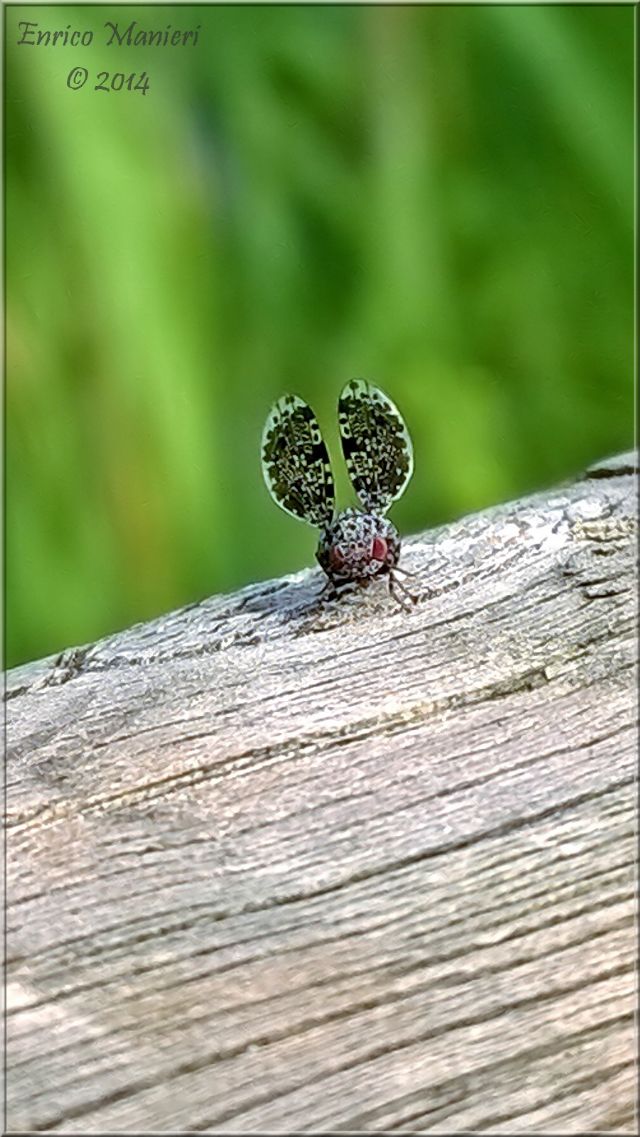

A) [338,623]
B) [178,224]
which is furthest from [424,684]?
[178,224]

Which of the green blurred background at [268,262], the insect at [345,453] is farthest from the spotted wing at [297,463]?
the green blurred background at [268,262]

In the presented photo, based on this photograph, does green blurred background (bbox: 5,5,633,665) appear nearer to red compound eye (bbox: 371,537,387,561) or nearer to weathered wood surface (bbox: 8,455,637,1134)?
red compound eye (bbox: 371,537,387,561)

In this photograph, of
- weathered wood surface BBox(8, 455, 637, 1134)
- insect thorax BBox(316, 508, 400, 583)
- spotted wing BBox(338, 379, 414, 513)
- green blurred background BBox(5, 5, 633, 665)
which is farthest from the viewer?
green blurred background BBox(5, 5, 633, 665)

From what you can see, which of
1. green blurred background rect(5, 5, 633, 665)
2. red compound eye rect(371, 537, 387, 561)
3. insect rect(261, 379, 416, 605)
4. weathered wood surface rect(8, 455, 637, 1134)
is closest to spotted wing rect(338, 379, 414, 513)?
insect rect(261, 379, 416, 605)

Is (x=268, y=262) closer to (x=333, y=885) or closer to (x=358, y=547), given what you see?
(x=358, y=547)

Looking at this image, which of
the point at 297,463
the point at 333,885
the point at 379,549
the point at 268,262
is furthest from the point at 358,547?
the point at 268,262
